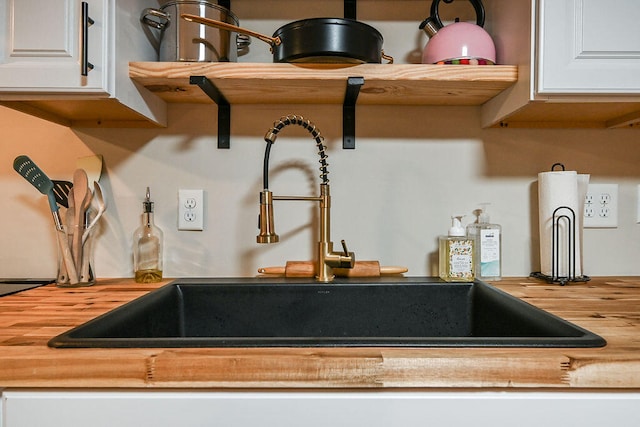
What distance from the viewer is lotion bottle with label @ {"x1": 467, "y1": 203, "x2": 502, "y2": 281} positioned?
3.63ft

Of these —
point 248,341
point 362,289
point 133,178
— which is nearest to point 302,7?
point 133,178

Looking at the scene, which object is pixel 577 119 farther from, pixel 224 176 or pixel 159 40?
pixel 159 40

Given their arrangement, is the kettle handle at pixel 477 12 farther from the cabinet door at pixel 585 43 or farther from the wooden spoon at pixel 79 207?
the wooden spoon at pixel 79 207

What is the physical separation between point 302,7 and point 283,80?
35 centimetres

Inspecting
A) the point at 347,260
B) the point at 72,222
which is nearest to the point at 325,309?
the point at 347,260

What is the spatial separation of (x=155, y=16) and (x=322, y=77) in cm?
42

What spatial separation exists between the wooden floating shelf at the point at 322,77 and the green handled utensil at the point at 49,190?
34cm

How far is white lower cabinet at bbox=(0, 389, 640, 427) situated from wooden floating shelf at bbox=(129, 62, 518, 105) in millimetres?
659

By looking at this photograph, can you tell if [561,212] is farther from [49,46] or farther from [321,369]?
[49,46]

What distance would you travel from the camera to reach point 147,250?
1.14 meters

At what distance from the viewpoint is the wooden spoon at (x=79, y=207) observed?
3.42ft

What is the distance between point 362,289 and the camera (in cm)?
105

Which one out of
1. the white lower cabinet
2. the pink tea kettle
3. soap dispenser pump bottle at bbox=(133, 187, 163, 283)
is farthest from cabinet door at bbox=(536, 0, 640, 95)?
soap dispenser pump bottle at bbox=(133, 187, 163, 283)

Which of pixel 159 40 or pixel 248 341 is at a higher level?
Answer: pixel 159 40
